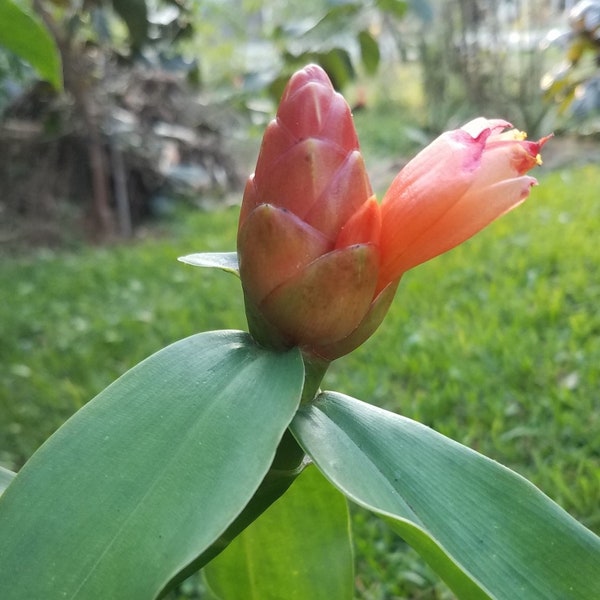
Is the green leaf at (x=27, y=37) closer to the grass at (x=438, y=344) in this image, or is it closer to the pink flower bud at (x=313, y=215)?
the pink flower bud at (x=313, y=215)

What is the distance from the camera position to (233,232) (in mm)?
3961

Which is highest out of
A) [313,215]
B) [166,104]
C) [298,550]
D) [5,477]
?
[313,215]

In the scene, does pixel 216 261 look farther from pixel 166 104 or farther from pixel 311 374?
pixel 166 104

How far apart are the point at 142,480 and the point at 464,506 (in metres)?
0.24

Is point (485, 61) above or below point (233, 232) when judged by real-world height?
above

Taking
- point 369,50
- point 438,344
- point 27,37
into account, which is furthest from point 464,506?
point 438,344

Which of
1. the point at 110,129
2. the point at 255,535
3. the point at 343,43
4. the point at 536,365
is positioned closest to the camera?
the point at 255,535

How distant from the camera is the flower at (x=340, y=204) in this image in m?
0.53

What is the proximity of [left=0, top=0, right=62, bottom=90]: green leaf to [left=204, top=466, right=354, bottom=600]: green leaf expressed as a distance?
61 centimetres

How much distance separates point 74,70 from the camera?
3598mm

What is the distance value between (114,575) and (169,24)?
2.06 metres

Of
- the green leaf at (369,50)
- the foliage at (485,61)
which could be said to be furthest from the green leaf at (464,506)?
the foliage at (485,61)

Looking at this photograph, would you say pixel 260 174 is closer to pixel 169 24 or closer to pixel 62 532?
pixel 62 532

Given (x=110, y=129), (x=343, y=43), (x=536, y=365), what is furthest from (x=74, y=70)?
(x=536, y=365)
